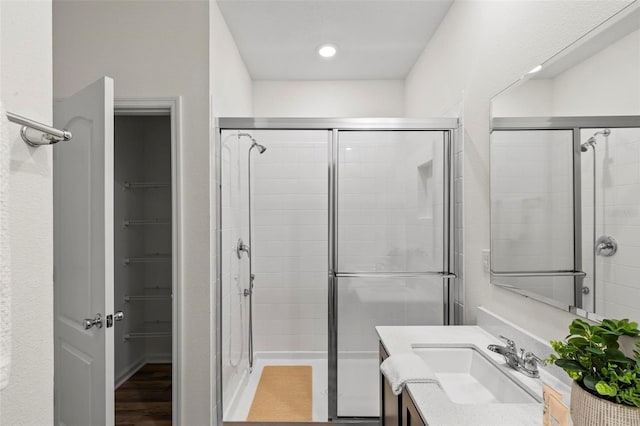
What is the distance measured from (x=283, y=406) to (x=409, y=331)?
1.20 m

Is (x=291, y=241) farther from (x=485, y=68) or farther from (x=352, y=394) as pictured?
(x=485, y=68)

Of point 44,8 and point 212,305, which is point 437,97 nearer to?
point 212,305

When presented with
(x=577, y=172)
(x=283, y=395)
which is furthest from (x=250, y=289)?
(x=577, y=172)

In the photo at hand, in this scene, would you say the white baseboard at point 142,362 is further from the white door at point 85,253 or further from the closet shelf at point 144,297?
the white door at point 85,253

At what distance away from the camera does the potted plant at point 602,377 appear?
0.71 metres

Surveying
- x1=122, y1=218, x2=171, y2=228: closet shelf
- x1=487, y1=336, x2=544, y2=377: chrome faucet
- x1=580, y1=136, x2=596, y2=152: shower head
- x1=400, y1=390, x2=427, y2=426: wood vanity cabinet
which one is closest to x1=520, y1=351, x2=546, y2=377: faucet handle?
x1=487, y1=336, x2=544, y2=377: chrome faucet

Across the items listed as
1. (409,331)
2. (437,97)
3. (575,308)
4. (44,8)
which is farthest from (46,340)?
(437,97)

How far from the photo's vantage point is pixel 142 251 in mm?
3557

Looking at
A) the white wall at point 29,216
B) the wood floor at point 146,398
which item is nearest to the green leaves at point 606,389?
the white wall at point 29,216

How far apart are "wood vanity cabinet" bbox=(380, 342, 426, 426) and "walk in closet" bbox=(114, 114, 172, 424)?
2160 millimetres

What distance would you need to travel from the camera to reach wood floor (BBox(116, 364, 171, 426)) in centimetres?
253

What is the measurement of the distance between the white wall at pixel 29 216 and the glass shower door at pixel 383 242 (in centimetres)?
153

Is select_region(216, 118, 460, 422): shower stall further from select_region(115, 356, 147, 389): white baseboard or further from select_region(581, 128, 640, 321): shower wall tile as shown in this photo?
select_region(115, 356, 147, 389): white baseboard

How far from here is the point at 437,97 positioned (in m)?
2.57
